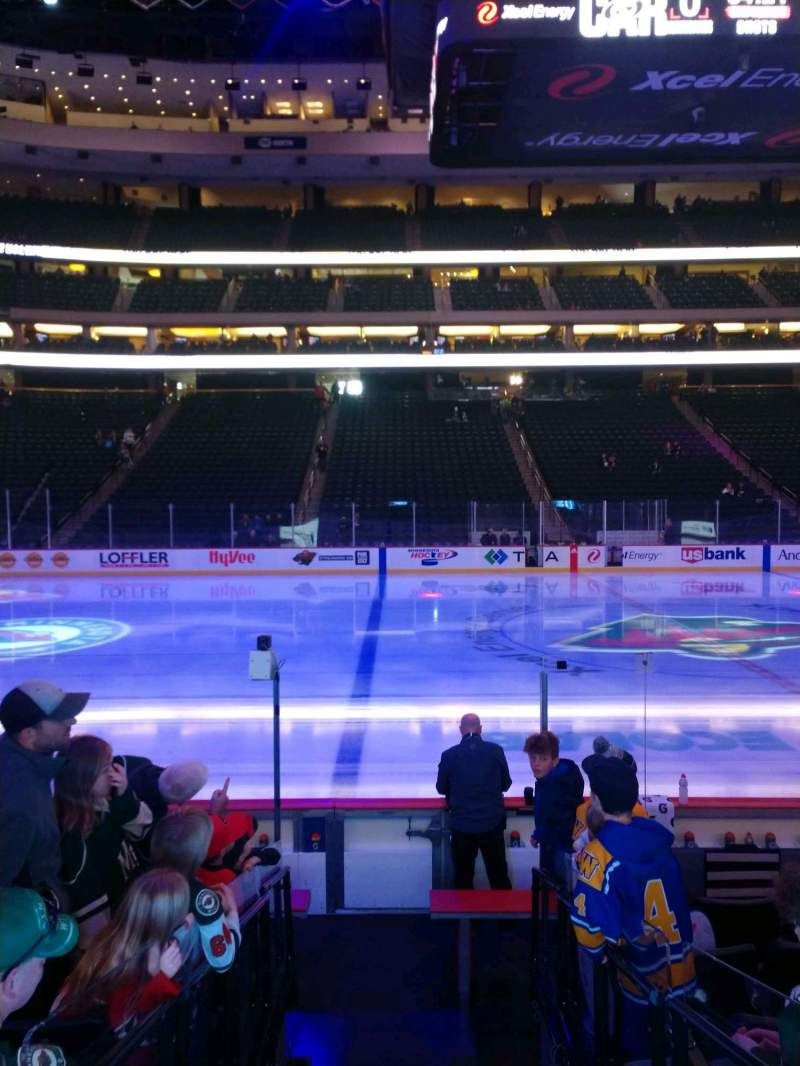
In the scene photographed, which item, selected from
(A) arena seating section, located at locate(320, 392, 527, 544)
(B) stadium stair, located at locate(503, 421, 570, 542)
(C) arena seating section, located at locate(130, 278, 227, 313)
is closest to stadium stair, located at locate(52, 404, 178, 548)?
(C) arena seating section, located at locate(130, 278, 227, 313)

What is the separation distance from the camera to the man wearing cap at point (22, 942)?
1733 mm

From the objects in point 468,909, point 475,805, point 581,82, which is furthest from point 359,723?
point 581,82

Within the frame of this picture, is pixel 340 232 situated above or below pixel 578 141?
above

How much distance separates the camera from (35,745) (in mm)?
2840

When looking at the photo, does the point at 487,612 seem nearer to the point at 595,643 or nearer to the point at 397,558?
the point at 595,643

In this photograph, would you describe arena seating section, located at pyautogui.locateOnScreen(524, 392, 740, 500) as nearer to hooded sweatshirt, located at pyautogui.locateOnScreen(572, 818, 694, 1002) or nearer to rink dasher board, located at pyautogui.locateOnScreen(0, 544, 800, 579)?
rink dasher board, located at pyautogui.locateOnScreen(0, 544, 800, 579)

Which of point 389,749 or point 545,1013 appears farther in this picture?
point 389,749

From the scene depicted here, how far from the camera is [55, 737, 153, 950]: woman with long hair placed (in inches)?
111

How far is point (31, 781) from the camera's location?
2.63 m

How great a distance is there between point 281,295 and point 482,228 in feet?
31.0

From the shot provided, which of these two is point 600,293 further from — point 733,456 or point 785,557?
point 785,557

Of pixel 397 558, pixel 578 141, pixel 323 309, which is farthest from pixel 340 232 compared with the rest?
pixel 578 141

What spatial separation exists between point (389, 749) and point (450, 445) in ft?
71.8

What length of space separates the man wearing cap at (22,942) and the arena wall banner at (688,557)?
2216cm
